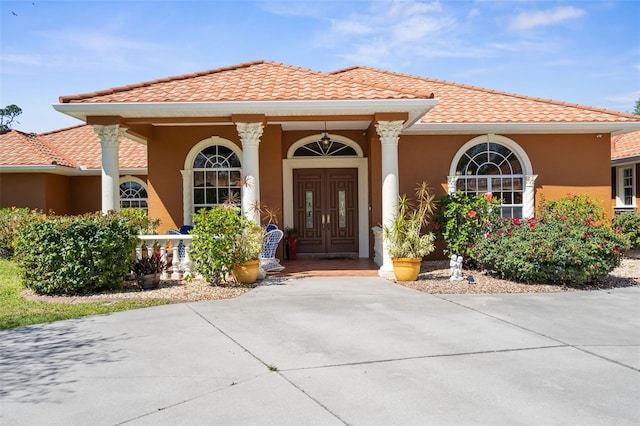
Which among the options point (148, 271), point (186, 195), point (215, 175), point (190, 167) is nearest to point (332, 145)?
point (215, 175)

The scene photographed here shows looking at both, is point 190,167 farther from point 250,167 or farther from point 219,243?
point 219,243

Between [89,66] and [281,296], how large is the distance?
25.5ft

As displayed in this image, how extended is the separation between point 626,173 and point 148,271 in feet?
51.0

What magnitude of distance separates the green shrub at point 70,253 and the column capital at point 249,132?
113 inches

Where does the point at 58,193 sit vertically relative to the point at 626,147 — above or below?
below

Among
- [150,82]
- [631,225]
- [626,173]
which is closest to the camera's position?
[150,82]

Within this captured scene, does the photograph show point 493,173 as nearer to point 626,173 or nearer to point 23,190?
point 626,173

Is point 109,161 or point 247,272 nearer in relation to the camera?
point 247,272

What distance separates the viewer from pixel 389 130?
9.55 meters

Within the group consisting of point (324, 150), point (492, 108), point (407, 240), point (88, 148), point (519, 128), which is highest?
point (492, 108)

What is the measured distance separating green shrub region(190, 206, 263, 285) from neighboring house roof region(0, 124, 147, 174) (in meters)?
7.34

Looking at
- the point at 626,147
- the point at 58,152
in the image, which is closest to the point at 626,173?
the point at 626,147

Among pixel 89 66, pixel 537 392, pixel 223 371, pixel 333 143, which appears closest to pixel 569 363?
pixel 537 392

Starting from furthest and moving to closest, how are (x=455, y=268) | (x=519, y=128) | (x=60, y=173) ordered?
(x=60, y=173) → (x=519, y=128) → (x=455, y=268)
